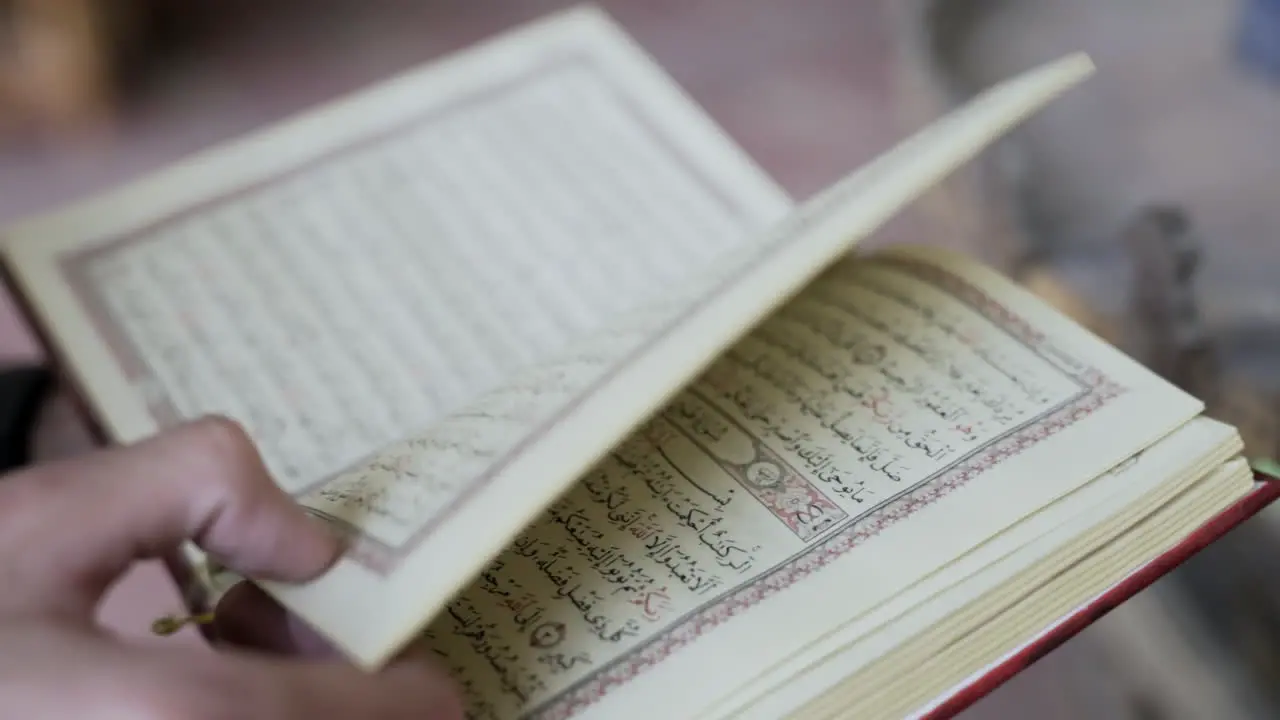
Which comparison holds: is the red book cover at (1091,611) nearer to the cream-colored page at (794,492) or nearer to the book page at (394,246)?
the cream-colored page at (794,492)

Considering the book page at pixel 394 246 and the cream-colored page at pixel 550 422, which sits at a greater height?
the book page at pixel 394 246

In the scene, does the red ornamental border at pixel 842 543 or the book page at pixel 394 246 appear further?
the book page at pixel 394 246

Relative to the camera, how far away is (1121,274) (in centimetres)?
73

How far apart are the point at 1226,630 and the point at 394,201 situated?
0.51 m

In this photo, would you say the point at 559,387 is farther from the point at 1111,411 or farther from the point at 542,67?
the point at 542,67

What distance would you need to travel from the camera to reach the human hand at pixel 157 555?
0.84 feet

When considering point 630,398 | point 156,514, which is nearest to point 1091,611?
point 630,398

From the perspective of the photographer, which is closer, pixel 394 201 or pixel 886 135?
pixel 394 201

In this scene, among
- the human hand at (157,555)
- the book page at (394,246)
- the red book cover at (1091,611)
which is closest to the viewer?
the human hand at (157,555)

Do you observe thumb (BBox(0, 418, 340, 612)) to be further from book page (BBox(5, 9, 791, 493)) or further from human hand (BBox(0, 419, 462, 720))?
book page (BBox(5, 9, 791, 493))

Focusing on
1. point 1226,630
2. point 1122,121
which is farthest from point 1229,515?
point 1122,121

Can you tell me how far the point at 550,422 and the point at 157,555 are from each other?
0.39 feet

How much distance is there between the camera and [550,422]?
0.34 meters

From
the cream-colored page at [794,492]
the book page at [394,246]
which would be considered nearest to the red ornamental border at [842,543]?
the cream-colored page at [794,492]
